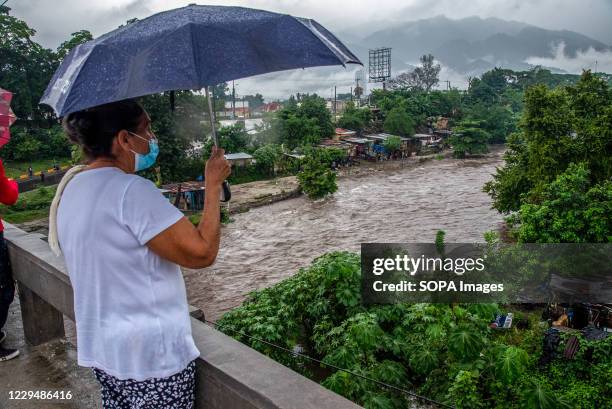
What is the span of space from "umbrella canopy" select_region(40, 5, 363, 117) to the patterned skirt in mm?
747

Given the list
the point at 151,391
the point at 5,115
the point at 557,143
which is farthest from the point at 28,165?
the point at 151,391

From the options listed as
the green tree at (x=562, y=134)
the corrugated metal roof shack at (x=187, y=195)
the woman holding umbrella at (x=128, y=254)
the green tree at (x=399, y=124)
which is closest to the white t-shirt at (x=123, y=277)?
the woman holding umbrella at (x=128, y=254)

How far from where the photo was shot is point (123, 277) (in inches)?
50.4

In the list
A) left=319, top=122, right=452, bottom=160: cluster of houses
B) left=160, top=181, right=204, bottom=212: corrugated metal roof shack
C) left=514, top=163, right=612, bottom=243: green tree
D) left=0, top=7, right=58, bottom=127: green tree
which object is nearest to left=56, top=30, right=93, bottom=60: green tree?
left=0, top=7, right=58, bottom=127: green tree

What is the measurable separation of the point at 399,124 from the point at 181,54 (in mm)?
35930

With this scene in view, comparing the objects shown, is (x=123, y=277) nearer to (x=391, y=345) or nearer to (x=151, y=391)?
(x=151, y=391)

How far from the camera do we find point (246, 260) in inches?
635

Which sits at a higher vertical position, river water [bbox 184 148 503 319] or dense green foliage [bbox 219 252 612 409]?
dense green foliage [bbox 219 252 612 409]

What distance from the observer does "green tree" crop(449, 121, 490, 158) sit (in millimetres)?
34719

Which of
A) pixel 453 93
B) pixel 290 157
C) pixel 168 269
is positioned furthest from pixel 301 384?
pixel 453 93

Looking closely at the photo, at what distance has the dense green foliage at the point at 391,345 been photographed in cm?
344

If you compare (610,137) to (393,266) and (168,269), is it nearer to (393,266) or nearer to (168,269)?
(393,266)

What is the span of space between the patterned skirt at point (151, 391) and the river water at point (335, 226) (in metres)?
10.7

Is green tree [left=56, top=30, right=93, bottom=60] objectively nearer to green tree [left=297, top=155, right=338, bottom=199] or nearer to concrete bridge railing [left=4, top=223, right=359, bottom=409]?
green tree [left=297, top=155, right=338, bottom=199]
